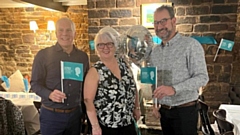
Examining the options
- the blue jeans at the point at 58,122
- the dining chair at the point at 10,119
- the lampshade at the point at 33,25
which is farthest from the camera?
the lampshade at the point at 33,25

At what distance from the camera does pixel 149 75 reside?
4.87 ft

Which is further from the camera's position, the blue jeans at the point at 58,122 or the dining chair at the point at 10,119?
the dining chair at the point at 10,119

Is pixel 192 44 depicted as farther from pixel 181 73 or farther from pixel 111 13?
pixel 111 13

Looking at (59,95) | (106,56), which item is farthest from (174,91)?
(59,95)

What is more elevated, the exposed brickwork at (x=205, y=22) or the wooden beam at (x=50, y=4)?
the wooden beam at (x=50, y=4)

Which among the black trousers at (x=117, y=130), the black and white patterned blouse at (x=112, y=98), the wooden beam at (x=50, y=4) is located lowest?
the black trousers at (x=117, y=130)

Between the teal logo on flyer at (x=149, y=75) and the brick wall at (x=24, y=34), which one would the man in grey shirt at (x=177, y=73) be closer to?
the teal logo on flyer at (x=149, y=75)

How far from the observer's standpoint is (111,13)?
122 inches

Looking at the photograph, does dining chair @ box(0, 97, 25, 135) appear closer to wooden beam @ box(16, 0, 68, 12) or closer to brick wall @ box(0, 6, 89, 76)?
wooden beam @ box(16, 0, 68, 12)

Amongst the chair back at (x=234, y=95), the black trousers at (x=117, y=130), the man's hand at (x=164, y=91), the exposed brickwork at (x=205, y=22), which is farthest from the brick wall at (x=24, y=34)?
the man's hand at (x=164, y=91)

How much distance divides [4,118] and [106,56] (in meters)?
1.69

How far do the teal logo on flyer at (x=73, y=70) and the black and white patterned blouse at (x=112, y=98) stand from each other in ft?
0.42

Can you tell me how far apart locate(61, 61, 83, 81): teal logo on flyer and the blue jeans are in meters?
0.39

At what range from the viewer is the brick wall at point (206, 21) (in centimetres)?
287
